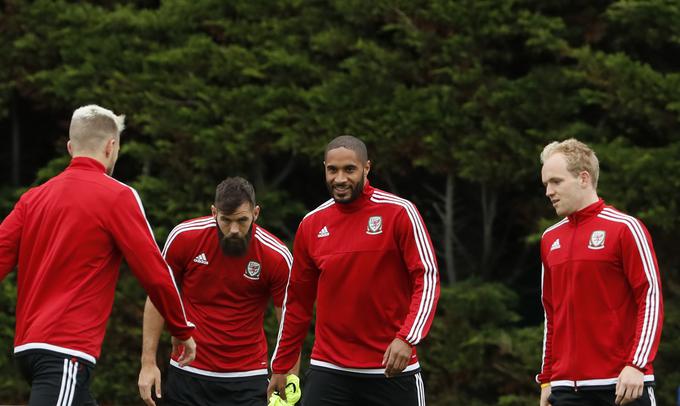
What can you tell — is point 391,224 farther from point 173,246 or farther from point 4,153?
point 4,153

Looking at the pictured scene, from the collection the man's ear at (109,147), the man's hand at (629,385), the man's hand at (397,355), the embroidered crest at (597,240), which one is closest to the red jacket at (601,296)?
the embroidered crest at (597,240)

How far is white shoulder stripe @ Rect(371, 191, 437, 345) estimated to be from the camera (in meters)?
6.31

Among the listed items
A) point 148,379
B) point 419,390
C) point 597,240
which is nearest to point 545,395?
Result: point 419,390

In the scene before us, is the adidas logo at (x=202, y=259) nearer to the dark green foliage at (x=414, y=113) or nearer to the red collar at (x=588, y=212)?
the red collar at (x=588, y=212)

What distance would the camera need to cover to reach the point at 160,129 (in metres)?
12.1

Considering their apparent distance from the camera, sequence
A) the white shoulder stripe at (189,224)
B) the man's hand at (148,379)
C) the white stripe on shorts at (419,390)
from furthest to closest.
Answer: the white shoulder stripe at (189,224) < the white stripe on shorts at (419,390) < the man's hand at (148,379)

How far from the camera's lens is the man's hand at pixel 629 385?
228 inches

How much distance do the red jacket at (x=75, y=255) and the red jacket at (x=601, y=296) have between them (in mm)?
2057

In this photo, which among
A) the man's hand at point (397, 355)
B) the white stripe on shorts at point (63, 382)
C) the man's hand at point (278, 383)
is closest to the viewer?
the white stripe on shorts at point (63, 382)

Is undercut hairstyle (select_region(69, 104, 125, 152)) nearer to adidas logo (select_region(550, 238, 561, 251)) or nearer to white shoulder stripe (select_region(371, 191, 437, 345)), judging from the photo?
white shoulder stripe (select_region(371, 191, 437, 345))

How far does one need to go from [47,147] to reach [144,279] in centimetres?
867

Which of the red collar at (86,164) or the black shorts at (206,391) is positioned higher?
the red collar at (86,164)

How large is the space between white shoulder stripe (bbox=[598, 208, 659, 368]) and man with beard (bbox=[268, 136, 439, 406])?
1128 mm

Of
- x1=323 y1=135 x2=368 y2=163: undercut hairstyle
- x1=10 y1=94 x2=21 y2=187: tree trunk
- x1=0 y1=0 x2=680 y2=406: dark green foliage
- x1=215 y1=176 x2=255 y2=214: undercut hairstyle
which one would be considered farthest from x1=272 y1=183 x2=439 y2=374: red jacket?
x1=10 y1=94 x2=21 y2=187: tree trunk
